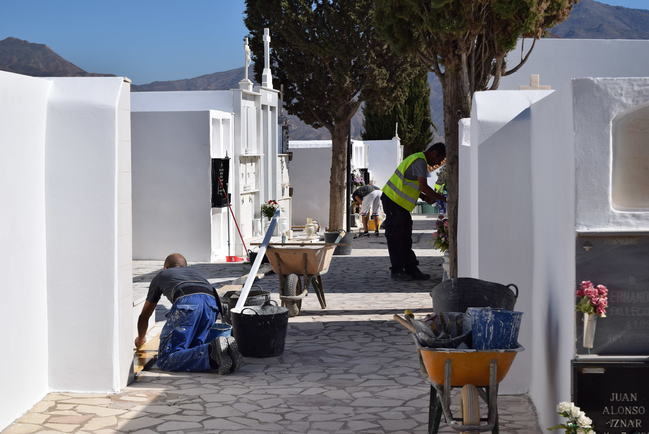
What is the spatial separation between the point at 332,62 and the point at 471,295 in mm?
18238

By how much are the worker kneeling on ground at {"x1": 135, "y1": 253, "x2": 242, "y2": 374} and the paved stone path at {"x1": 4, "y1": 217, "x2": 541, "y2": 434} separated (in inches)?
5.3

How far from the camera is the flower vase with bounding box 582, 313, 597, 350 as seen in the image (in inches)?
219

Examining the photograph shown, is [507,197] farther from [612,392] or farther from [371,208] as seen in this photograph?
[371,208]

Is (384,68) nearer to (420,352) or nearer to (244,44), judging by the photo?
(244,44)

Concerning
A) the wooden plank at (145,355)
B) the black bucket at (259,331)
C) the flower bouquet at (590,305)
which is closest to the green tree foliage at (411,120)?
the wooden plank at (145,355)

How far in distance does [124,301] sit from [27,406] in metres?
1.23

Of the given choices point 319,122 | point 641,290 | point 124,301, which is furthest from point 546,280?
point 319,122

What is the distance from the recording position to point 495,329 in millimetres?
5789

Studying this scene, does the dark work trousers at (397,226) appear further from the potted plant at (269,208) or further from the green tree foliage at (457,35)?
the potted plant at (269,208)

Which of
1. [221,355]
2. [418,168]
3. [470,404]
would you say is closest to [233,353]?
[221,355]

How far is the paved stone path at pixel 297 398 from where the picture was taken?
7.12 m

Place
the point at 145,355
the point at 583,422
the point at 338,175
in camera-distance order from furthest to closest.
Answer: the point at 338,175 → the point at 145,355 → the point at 583,422

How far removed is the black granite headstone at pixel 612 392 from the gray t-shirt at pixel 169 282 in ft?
14.3

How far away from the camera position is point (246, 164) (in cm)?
2177
